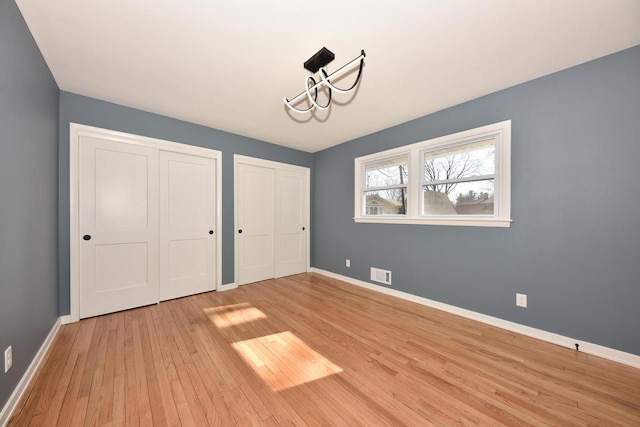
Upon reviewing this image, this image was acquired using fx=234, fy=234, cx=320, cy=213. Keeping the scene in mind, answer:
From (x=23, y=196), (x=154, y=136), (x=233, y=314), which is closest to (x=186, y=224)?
(x=154, y=136)

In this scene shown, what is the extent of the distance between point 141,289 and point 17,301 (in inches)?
60.0

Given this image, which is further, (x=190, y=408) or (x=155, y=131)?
(x=155, y=131)

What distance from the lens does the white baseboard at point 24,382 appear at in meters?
1.34

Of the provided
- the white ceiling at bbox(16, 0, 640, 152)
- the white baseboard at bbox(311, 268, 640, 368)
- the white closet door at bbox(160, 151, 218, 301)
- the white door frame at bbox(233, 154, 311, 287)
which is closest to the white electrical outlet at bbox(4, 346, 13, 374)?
the white closet door at bbox(160, 151, 218, 301)

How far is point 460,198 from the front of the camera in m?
2.89

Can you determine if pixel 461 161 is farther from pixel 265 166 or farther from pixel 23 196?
pixel 23 196

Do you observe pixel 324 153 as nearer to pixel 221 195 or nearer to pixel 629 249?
pixel 221 195

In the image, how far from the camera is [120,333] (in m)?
2.34

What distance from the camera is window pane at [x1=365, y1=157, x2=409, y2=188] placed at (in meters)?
3.50

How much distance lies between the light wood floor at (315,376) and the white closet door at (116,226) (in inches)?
11.8

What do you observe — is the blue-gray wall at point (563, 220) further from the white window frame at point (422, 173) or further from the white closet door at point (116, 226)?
the white closet door at point (116, 226)

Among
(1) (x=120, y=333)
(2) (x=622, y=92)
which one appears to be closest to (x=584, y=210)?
(2) (x=622, y=92)

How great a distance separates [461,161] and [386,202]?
1179 mm

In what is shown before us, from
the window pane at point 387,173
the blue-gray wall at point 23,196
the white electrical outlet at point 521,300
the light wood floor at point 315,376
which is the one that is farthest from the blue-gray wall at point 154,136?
the white electrical outlet at point 521,300
